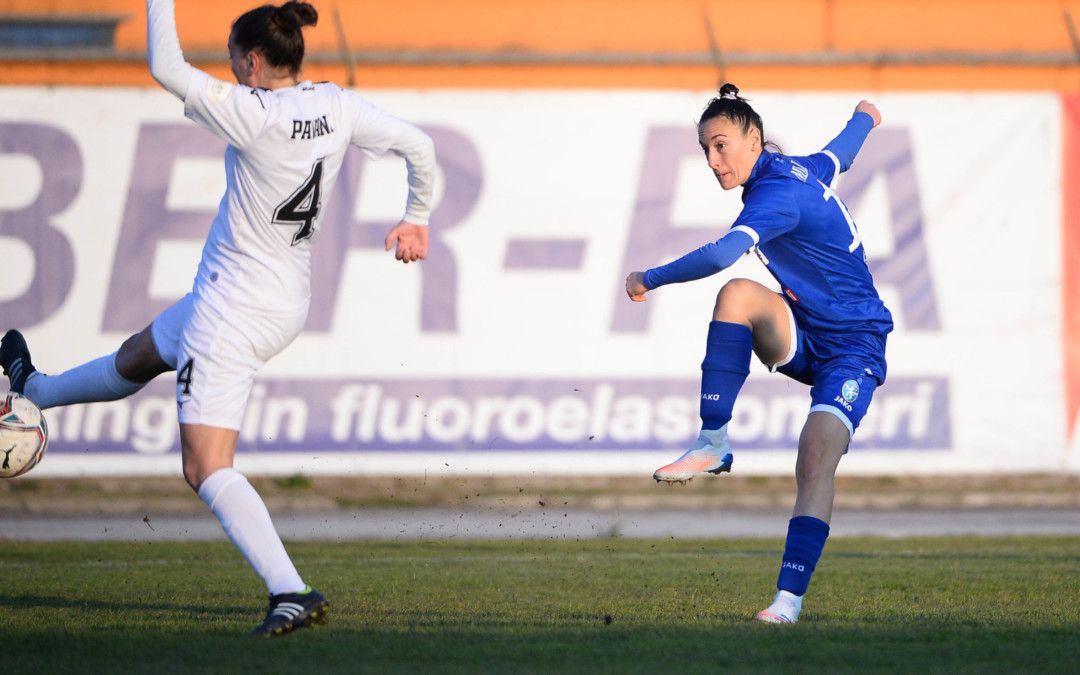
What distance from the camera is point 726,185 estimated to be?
5.32 metres

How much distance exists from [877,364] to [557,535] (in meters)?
5.42

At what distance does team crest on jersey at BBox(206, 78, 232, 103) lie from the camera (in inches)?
177

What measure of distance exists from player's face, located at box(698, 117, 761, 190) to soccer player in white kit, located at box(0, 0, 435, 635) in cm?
116

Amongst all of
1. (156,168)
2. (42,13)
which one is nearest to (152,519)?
(156,168)

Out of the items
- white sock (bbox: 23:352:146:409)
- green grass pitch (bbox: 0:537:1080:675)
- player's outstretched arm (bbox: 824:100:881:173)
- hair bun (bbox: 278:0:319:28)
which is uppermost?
player's outstretched arm (bbox: 824:100:881:173)

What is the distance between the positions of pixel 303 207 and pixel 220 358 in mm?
655

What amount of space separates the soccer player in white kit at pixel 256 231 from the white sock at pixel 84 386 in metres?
0.54

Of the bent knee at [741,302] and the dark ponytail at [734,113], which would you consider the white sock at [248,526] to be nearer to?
the bent knee at [741,302]

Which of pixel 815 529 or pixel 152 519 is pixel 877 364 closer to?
pixel 815 529

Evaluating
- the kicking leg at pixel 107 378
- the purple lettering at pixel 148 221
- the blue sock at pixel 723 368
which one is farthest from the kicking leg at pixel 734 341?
the purple lettering at pixel 148 221

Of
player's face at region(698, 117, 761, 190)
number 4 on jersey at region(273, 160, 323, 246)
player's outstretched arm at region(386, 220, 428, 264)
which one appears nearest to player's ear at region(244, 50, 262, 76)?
number 4 on jersey at region(273, 160, 323, 246)

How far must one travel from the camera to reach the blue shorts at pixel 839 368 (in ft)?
16.8

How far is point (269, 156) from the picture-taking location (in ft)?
15.3

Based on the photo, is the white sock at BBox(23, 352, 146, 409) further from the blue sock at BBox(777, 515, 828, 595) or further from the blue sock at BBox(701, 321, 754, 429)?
the blue sock at BBox(777, 515, 828, 595)
